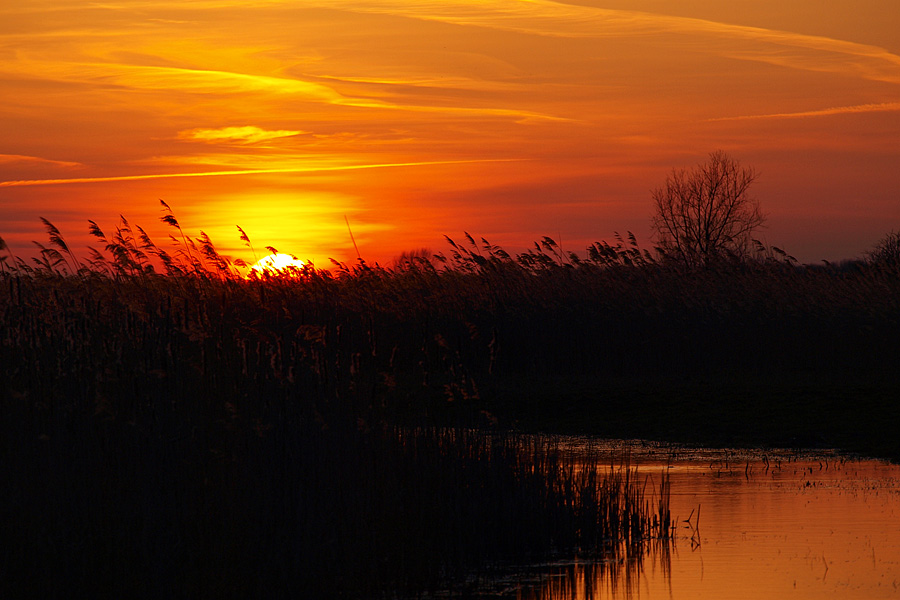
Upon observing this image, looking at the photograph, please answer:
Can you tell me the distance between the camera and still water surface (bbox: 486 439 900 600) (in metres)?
6.64

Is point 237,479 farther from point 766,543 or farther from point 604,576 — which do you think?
point 766,543

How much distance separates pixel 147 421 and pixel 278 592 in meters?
1.56

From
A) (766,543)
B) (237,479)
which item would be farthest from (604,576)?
(237,479)

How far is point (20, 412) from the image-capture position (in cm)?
701

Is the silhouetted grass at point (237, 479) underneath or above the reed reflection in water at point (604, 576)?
above

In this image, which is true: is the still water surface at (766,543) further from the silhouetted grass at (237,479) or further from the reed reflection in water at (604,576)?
the silhouetted grass at (237,479)

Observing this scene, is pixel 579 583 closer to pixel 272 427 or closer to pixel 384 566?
pixel 384 566

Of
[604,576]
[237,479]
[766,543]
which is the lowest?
[604,576]

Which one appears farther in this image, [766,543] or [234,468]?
[766,543]

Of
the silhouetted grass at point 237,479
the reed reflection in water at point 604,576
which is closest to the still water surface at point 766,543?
the reed reflection in water at point 604,576

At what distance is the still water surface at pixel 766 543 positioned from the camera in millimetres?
6637

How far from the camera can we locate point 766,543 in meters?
7.62

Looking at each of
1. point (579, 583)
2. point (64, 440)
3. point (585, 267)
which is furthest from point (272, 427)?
point (585, 267)

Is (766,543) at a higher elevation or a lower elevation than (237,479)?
lower
